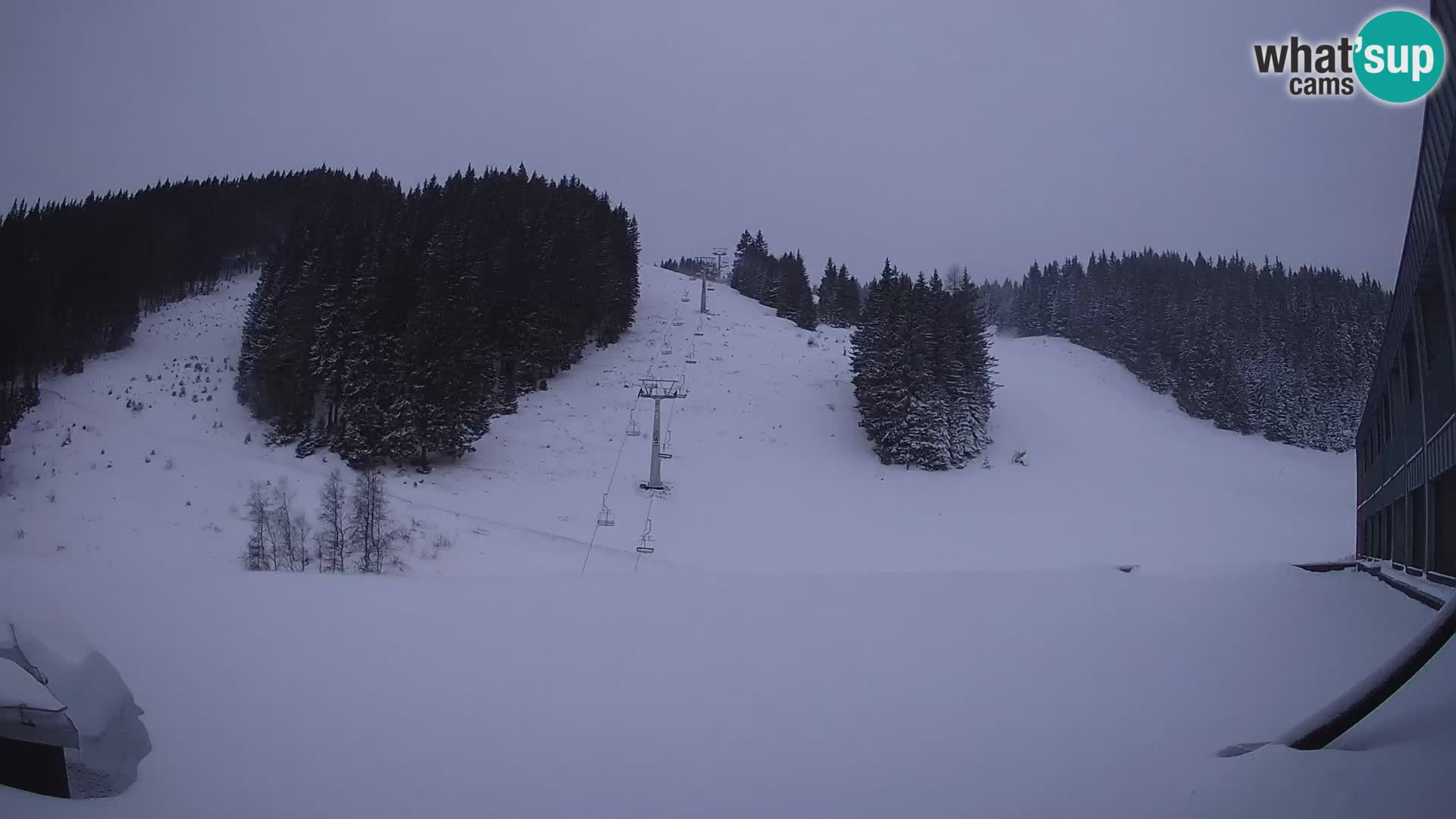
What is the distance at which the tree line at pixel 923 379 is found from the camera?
126 ft

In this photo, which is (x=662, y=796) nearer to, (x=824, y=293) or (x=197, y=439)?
(x=197, y=439)

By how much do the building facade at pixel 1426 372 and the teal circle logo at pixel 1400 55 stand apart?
0.12m

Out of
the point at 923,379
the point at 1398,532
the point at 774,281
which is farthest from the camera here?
the point at 774,281

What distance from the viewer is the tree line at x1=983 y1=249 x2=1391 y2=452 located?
156 feet

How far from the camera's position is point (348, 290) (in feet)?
110

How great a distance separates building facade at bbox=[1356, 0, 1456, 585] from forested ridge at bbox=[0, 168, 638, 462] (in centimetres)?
1580

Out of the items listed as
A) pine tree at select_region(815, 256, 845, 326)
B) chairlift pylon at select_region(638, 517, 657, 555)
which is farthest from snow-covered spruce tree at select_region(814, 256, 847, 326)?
chairlift pylon at select_region(638, 517, 657, 555)

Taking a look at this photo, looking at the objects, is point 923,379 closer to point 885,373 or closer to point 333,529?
point 885,373

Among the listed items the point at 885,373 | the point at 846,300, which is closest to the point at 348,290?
the point at 885,373

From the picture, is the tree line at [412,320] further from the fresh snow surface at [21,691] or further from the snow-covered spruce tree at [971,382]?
the fresh snow surface at [21,691]

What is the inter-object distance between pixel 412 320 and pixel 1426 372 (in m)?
33.8

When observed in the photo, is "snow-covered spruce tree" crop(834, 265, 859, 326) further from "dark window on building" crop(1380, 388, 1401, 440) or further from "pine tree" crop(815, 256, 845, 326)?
"dark window on building" crop(1380, 388, 1401, 440)

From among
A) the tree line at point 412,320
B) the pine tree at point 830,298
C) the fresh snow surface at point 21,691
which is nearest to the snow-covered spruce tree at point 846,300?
the pine tree at point 830,298

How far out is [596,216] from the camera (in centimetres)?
5903
